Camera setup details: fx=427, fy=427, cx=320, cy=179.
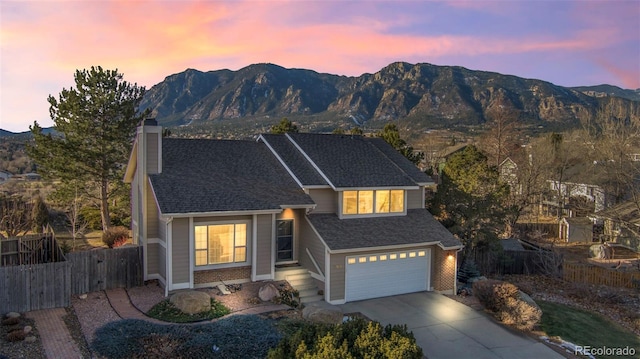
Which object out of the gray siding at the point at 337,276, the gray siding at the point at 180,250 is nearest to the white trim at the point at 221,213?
the gray siding at the point at 180,250

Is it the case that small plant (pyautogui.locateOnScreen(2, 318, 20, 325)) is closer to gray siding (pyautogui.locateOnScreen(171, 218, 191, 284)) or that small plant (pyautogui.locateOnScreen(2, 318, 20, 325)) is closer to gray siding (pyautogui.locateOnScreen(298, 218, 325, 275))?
gray siding (pyautogui.locateOnScreen(171, 218, 191, 284))

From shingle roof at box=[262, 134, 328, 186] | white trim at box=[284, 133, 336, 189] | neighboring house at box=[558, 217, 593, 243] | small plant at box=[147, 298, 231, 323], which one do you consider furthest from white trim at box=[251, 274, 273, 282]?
neighboring house at box=[558, 217, 593, 243]

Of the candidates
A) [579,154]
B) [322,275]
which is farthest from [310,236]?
[579,154]

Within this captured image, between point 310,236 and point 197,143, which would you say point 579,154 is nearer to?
point 310,236

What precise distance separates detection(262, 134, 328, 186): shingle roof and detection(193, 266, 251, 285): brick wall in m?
4.70

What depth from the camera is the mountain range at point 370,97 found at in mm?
97438

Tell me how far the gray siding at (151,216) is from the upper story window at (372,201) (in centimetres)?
809

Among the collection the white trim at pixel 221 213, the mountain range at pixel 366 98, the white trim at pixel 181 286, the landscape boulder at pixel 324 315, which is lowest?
the landscape boulder at pixel 324 315

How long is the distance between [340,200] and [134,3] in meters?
14.8

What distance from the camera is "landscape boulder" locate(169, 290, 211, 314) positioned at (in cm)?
1407

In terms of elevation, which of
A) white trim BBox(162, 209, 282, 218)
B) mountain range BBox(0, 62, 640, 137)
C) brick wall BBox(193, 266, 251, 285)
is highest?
mountain range BBox(0, 62, 640, 137)

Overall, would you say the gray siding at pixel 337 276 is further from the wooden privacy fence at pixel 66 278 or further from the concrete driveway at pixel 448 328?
the wooden privacy fence at pixel 66 278

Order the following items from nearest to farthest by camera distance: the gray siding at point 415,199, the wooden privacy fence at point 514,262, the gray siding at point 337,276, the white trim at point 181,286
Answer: the white trim at point 181,286, the gray siding at point 337,276, the gray siding at point 415,199, the wooden privacy fence at point 514,262

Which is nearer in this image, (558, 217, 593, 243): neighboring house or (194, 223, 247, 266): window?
(194, 223, 247, 266): window
